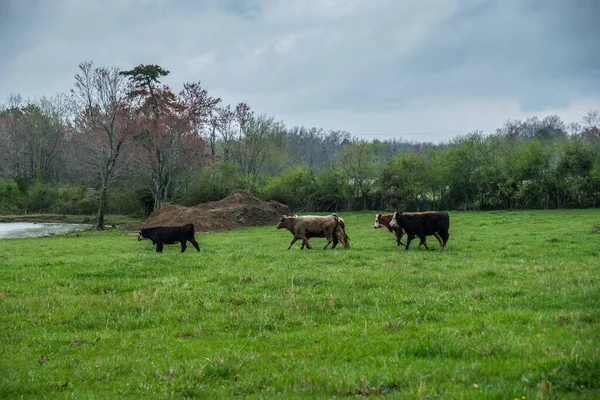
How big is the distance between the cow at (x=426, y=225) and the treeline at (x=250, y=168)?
29698 millimetres

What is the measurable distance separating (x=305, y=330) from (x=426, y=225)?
39.2 ft

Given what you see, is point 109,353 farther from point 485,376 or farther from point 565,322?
point 565,322

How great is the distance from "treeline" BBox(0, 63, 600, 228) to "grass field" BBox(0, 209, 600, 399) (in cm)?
3234

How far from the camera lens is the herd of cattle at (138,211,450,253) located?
59.9ft

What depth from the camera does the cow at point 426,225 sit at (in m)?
18.2

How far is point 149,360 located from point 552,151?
162 feet

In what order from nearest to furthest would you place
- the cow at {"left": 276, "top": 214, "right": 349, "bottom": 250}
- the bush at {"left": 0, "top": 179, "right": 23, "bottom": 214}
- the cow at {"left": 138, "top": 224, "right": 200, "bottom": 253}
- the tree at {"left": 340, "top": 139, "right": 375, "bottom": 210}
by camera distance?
1. the cow at {"left": 276, "top": 214, "right": 349, "bottom": 250}
2. the cow at {"left": 138, "top": 224, "right": 200, "bottom": 253}
3. the tree at {"left": 340, "top": 139, "right": 375, "bottom": 210}
4. the bush at {"left": 0, "top": 179, "right": 23, "bottom": 214}

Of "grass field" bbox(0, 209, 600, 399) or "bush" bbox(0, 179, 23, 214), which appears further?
"bush" bbox(0, 179, 23, 214)

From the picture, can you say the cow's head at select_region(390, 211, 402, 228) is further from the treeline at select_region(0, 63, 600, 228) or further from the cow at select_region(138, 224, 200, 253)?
the treeline at select_region(0, 63, 600, 228)

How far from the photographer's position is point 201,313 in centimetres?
870

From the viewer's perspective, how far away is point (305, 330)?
7.47 meters

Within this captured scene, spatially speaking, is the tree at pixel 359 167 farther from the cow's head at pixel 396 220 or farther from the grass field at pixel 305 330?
the grass field at pixel 305 330

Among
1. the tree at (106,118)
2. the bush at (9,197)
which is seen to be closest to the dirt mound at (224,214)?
the tree at (106,118)

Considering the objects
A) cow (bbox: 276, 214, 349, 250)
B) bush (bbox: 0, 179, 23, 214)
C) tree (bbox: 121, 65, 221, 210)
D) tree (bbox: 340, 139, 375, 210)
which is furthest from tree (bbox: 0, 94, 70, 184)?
cow (bbox: 276, 214, 349, 250)
